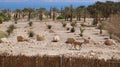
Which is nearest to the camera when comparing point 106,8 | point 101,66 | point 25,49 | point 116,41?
point 101,66

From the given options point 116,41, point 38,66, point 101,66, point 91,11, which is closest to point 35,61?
point 38,66

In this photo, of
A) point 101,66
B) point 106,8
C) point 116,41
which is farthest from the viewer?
point 106,8

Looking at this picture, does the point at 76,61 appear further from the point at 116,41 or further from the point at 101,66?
the point at 116,41

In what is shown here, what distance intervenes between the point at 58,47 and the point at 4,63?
543 inches

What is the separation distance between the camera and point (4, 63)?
52.6 ft

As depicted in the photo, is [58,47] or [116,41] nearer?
[58,47]

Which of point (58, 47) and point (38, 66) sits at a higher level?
point (38, 66)

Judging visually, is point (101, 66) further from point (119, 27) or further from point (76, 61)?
point (119, 27)

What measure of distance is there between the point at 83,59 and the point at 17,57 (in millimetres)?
2770

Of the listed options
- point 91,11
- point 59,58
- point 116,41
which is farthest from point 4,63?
point 91,11

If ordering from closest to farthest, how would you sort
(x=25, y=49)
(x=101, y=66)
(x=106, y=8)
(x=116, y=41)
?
(x=101, y=66) → (x=25, y=49) → (x=116, y=41) → (x=106, y=8)

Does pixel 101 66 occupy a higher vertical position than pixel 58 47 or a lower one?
higher

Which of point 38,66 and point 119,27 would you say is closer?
point 38,66

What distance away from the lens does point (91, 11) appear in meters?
80.0
